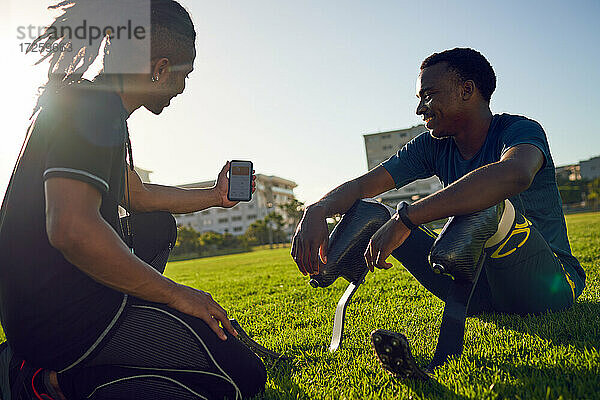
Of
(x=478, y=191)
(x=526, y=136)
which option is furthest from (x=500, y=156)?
(x=478, y=191)

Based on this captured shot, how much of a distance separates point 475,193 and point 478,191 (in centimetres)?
2

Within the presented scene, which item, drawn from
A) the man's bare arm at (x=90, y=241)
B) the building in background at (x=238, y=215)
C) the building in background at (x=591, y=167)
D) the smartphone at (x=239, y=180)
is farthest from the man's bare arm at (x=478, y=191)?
the building in background at (x=591, y=167)

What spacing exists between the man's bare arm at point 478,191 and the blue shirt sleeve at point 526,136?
19 centimetres

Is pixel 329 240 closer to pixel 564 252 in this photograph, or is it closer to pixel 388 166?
pixel 388 166

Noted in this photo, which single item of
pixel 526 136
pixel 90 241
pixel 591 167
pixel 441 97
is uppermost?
pixel 441 97

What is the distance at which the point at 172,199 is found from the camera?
109 inches

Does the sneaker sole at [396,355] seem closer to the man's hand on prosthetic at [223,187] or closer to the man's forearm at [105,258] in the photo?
the man's forearm at [105,258]

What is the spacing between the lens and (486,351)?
7.16 feet

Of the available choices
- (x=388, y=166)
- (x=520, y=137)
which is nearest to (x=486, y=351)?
(x=520, y=137)

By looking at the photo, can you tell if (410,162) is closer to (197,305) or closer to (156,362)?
(197,305)

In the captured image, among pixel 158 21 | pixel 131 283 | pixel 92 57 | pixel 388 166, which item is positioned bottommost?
pixel 131 283

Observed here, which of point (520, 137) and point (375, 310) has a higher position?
point (520, 137)

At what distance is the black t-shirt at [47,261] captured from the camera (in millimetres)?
1538

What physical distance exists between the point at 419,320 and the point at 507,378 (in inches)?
55.8
